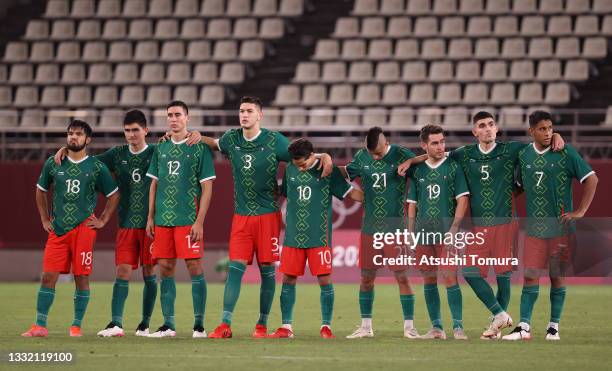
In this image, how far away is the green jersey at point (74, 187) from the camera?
1166 centimetres

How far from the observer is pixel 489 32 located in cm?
2598

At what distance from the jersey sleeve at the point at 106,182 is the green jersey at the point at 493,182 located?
3.48 m

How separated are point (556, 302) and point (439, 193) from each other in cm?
151

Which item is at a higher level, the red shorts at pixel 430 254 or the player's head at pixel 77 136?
the player's head at pixel 77 136

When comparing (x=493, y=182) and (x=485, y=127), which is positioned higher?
(x=485, y=127)

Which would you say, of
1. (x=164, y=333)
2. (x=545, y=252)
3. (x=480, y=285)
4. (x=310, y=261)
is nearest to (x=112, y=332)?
(x=164, y=333)

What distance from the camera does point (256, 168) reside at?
11.7 metres

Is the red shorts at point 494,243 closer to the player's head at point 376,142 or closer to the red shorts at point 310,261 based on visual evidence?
the player's head at point 376,142

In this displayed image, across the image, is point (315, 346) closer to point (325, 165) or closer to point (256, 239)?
point (256, 239)

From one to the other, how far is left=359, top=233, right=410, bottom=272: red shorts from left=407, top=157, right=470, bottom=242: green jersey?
Result: 0.92 ft

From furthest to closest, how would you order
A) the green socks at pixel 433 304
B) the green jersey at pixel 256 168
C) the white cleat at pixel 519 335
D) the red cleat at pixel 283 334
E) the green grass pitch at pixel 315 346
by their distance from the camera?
1. the green jersey at pixel 256 168
2. the green socks at pixel 433 304
3. the red cleat at pixel 283 334
4. the white cleat at pixel 519 335
5. the green grass pitch at pixel 315 346

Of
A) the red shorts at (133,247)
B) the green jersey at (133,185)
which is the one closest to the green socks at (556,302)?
the red shorts at (133,247)

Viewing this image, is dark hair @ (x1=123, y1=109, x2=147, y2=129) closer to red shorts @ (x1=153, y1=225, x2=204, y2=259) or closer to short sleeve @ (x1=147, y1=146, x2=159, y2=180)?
short sleeve @ (x1=147, y1=146, x2=159, y2=180)

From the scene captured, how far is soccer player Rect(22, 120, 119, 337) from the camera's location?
1159 centimetres
